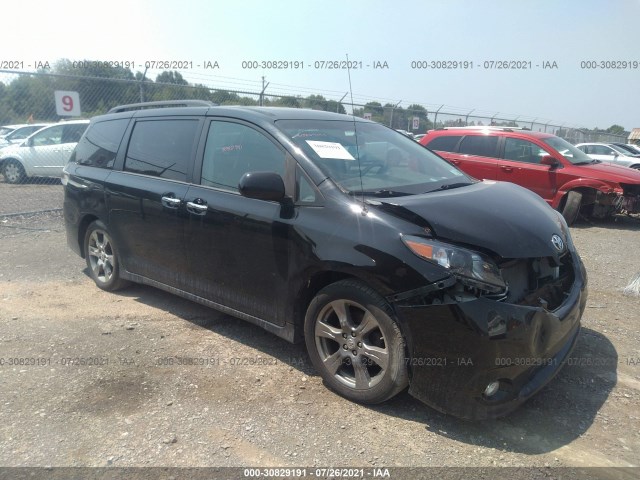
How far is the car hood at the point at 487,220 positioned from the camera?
2807mm

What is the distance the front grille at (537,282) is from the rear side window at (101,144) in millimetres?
3797

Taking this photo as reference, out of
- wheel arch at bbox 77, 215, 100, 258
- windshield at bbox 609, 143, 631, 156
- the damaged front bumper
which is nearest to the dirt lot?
the damaged front bumper

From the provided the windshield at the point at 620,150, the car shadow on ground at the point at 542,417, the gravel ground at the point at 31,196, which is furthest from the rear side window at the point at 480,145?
the windshield at the point at 620,150

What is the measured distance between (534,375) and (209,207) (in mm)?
2457

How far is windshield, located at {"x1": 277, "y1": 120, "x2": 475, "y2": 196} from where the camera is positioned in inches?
132

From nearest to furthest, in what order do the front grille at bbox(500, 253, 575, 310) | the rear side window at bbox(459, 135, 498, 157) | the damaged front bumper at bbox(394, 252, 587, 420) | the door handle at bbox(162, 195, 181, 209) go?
the damaged front bumper at bbox(394, 252, 587, 420) < the front grille at bbox(500, 253, 575, 310) < the door handle at bbox(162, 195, 181, 209) < the rear side window at bbox(459, 135, 498, 157)

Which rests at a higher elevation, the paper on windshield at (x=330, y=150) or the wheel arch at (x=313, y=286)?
the paper on windshield at (x=330, y=150)

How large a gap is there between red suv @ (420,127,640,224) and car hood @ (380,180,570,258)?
20.3ft

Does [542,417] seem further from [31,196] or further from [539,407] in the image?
[31,196]

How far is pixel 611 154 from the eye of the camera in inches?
727

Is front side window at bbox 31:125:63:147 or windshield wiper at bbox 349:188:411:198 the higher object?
windshield wiper at bbox 349:188:411:198

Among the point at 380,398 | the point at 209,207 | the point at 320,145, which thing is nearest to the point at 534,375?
the point at 380,398

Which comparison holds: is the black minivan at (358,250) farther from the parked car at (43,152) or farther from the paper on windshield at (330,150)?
the parked car at (43,152)

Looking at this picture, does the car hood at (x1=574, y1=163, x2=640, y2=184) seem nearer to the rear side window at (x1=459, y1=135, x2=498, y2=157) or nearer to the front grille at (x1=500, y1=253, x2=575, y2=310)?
the rear side window at (x1=459, y1=135, x2=498, y2=157)
